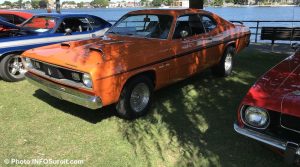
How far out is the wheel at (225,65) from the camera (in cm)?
730

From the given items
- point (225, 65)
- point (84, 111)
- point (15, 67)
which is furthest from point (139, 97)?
point (15, 67)

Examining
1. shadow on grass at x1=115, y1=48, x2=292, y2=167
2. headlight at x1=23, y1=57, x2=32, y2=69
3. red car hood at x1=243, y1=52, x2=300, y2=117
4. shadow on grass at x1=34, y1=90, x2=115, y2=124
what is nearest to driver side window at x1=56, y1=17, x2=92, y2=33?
headlight at x1=23, y1=57, x2=32, y2=69

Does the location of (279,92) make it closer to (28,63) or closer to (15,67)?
(28,63)

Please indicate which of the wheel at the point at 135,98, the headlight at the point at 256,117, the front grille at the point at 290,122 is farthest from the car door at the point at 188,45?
the front grille at the point at 290,122

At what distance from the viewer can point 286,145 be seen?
3.14 meters

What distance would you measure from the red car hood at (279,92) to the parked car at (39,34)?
3.88 meters

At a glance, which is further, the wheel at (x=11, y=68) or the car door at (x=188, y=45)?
the wheel at (x=11, y=68)

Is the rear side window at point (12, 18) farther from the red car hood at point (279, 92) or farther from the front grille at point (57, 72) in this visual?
the red car hood at point (279, 92)

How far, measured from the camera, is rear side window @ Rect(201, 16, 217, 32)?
661 cm

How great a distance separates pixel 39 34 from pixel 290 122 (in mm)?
6001

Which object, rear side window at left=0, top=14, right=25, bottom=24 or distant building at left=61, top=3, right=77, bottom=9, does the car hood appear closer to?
rear side window at left=0, top=14, right=25, bottom=24

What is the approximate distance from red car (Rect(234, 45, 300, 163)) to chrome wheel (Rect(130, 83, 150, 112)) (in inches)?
73.2

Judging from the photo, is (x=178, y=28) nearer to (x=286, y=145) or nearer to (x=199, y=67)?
(x=199, y=67)

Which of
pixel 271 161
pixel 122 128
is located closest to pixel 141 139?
pixel 122 128
